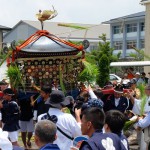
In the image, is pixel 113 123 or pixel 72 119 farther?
pixel 72 119

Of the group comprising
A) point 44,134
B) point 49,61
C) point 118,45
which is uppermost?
point 118,45

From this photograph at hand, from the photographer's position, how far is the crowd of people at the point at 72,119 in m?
3.92

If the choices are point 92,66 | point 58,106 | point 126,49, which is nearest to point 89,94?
point 92,66

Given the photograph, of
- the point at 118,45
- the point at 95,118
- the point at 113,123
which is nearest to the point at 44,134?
the point at 95,118

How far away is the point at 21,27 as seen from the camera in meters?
67.4

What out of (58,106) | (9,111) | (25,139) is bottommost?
(25,139)

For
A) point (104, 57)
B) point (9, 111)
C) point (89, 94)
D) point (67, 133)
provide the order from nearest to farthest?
point (67, 133) → point (89, 94) → point (9, 111) → point (104, 57)

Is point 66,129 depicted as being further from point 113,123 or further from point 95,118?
point 95,118

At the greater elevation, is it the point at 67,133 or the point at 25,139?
the point at 67,133

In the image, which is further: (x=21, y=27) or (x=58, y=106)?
(x=21, y=27)

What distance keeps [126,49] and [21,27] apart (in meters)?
22.5

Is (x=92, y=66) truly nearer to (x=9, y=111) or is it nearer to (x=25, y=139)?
(x=9, y=111)

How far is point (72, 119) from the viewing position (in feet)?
17.5

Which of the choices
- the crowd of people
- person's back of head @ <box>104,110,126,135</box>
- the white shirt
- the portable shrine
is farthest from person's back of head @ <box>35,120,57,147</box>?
the portable shrine
